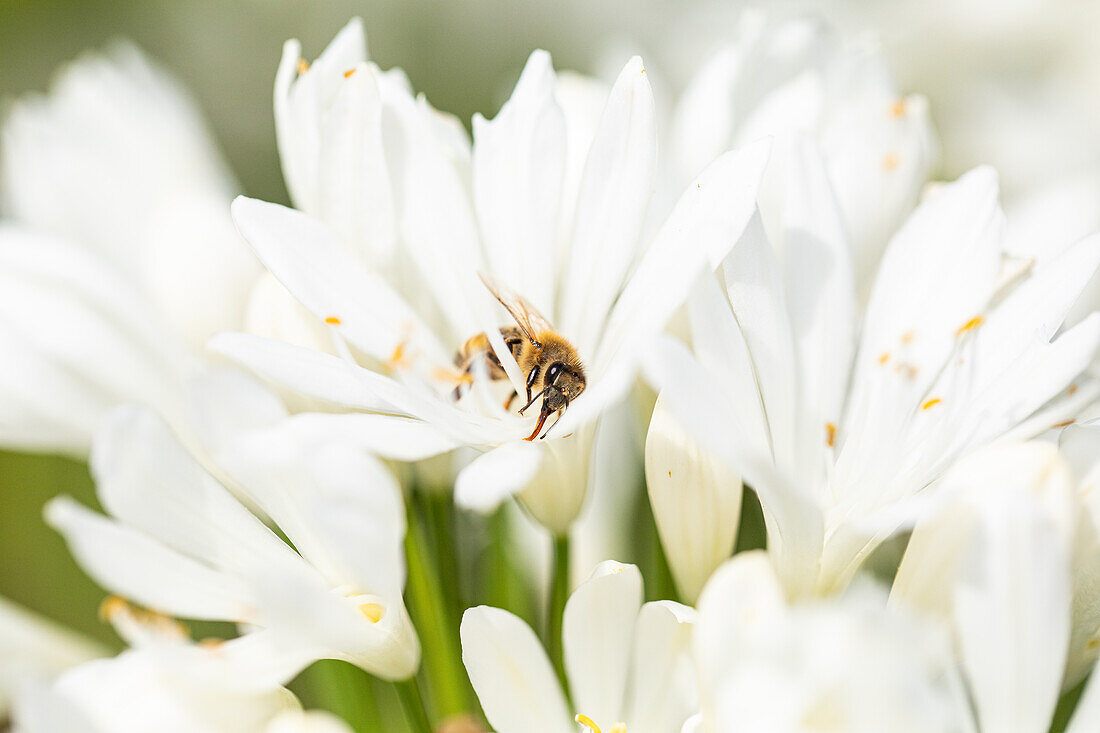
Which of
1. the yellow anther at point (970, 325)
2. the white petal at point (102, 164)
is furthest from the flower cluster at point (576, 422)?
the white petal at point (102, 164)

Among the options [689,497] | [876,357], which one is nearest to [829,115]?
[876,357]

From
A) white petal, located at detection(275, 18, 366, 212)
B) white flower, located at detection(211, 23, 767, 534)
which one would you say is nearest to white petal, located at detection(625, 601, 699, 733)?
white flower, located at detection(211, 23, 767, 534)

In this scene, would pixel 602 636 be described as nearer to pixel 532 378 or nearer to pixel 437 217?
pixel 532 378

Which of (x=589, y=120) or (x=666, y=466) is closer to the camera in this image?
(x=666, y=466)

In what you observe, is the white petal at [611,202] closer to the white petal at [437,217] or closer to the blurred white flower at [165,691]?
the white petal at [437,217]

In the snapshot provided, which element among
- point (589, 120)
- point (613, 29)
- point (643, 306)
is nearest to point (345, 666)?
point (643, 306)

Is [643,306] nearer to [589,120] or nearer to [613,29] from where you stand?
[589,120]
